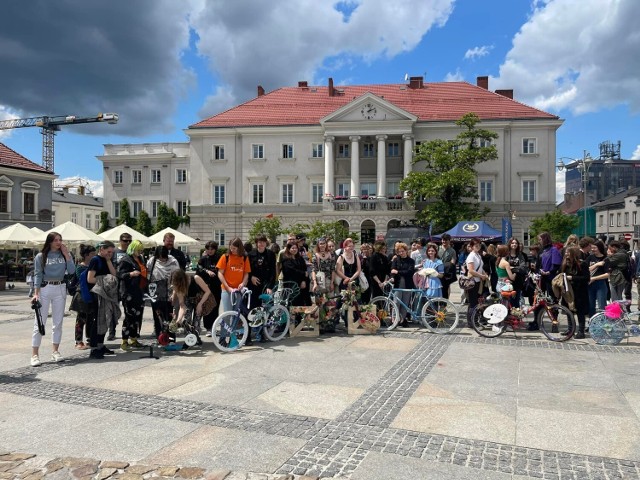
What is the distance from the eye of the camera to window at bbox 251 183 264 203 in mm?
53375

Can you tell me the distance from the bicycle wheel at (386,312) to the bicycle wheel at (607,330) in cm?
360

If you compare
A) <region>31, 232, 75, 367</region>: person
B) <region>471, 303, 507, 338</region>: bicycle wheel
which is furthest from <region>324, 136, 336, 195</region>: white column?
<region>31, 232, 75, 367</region>: person

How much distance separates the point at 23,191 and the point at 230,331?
36.4 meters

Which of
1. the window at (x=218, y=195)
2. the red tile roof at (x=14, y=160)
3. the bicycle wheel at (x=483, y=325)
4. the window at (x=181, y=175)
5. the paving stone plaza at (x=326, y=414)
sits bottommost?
the paving stone plaza at (x=326, y=414)

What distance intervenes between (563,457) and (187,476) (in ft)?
10.3

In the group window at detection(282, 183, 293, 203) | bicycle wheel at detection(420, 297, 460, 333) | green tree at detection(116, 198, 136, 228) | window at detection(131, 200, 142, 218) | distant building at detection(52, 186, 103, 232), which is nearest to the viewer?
bicycle wheel at detection(420, 297, 460, 333)

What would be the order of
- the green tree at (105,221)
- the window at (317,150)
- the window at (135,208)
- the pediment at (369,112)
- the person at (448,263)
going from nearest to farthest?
1. the person at (448,263)
2. the pediment at (369,112)
3. the window at (317,150)
4. the green tree at (105,221)
5. the window at (135,208)

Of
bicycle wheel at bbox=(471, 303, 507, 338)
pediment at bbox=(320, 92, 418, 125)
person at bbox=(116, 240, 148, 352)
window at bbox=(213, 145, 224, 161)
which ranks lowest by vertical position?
bicycle wheel at bbox=(471, 303, 507, 338)

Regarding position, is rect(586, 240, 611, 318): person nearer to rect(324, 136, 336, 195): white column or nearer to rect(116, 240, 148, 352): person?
rect(116, 240, 148, 352): person

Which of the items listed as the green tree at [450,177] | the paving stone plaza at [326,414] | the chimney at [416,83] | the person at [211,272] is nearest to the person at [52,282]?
the paving stone plaza at [326,414]

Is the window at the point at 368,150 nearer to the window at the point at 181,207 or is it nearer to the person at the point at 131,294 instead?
the window at the point at 181,207

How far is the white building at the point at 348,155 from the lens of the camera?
162 ft

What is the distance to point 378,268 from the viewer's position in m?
11.9

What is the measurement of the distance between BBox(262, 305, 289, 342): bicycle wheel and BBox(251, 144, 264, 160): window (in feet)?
147
